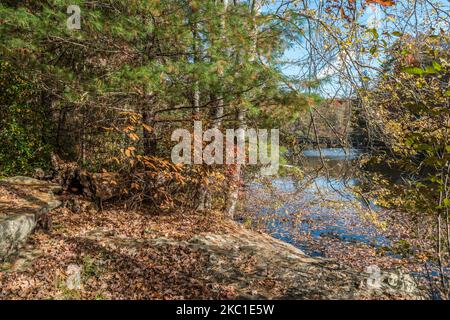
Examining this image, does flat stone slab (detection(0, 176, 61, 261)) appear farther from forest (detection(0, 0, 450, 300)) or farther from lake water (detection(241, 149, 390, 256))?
lake water (detection(241, 149, 390, 256))

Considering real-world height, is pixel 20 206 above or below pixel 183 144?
below

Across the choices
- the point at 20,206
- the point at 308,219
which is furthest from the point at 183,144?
the point at 308,219

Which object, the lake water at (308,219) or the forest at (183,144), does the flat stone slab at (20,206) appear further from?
the lake water at (308,219)

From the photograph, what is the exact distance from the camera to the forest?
158 inches

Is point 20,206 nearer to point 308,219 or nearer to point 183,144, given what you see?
point 183,144

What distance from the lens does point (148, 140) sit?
670 centimetres

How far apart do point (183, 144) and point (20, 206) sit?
117 inches

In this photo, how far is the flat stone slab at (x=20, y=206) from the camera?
4.24 meters

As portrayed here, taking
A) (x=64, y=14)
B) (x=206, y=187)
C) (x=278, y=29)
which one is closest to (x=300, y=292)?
(x=206, y=187)

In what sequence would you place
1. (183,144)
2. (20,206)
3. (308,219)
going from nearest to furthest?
(20,206)
(183,144)
(308,219)

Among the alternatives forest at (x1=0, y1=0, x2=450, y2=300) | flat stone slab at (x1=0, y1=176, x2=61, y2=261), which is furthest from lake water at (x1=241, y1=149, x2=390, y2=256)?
flat stone slab at (x1=0, y1=176, x2=61, y2=261)

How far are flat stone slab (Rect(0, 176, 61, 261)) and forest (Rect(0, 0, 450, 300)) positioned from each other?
32 mm

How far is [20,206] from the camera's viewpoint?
16.7 ft

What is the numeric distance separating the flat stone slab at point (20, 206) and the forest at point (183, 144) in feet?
0.10
